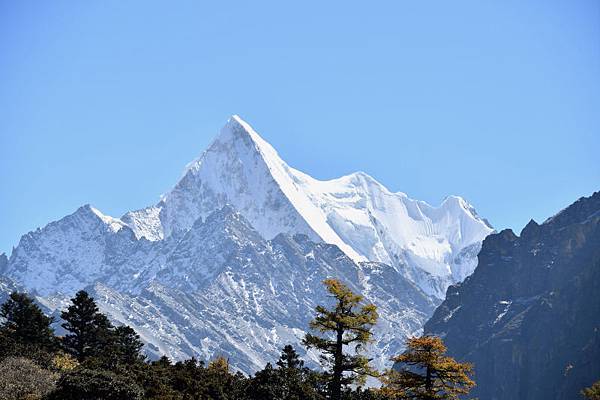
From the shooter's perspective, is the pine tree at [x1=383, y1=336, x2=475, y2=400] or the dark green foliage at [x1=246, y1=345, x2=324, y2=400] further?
the dark green foliage at [x1=246, y1=345, x2=324, y2=400]

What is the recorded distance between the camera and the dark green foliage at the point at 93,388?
2092 inches

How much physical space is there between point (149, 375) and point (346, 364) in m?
18.6

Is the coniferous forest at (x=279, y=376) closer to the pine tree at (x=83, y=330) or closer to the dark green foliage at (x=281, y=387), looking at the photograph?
the dark green foliage at (x=281, y=387)

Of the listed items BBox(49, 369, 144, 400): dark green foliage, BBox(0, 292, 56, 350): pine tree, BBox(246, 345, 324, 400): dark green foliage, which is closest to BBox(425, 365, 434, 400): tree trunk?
BBox(246, 345, 324, 400): dark green foliage

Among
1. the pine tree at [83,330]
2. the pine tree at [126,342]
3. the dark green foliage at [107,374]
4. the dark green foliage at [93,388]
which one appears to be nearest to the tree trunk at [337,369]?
the dark green foliage at [107,374]

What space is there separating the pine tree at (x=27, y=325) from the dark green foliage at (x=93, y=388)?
108 ft

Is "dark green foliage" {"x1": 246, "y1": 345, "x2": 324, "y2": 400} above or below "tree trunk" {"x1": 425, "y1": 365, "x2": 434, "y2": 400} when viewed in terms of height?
below

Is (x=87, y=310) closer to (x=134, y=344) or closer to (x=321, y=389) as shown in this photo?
(x=134, y=344)

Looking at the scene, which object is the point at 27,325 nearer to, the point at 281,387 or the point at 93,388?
the point at 281,387

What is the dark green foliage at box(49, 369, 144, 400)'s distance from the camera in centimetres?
5312

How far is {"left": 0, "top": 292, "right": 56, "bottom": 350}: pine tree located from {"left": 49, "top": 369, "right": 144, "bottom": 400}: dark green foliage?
32.9 m

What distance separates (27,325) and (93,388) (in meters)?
42.5

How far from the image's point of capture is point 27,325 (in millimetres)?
91625

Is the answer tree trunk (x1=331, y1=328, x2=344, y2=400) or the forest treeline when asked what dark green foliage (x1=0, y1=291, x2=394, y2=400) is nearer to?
the forest treeline
